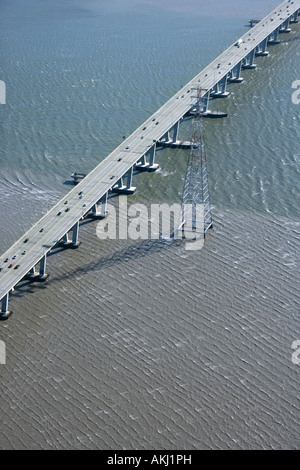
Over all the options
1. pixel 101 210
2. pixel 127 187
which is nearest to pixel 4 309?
pixel 101 210

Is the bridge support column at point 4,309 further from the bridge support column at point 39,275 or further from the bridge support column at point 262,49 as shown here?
the bridge support column at point 262,49

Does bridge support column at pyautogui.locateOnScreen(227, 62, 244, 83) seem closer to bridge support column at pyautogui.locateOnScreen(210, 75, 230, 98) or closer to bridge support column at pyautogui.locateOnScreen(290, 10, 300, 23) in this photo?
bridge support column at pyautogui.locateOnScreen(210, 75, 230, 98)

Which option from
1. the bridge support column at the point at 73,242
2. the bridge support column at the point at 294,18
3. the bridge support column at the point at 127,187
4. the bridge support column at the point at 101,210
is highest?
the bridge support column at the point at 294,18

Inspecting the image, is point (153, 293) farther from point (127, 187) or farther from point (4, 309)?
point (127, 187)

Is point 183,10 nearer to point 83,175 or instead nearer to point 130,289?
point 83,175

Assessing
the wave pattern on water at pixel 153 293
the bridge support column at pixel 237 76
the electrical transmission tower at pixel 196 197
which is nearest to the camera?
the wave pattern on water at pixel 153 293

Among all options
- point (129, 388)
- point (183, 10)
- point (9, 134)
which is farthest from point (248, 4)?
point (129, 388)

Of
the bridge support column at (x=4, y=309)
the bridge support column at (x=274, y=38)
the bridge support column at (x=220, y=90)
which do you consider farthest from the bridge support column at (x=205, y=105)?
the bridge support column at (x=4, y=309)

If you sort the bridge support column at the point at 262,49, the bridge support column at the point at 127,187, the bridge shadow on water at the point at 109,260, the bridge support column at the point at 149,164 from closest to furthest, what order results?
the bridge shadow on water at the point at 109,260 → the bridge support column at the point at 127,187 → the bridge support column at the point at 149,164 → the bridge support column at the point at 262,49
